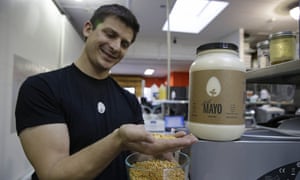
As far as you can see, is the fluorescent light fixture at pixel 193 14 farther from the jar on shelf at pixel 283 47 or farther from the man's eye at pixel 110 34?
the jar on shelf at pixel 283 47

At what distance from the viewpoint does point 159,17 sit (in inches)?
131

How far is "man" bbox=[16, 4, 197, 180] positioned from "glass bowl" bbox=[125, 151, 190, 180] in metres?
0.04

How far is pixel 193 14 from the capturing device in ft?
11.8

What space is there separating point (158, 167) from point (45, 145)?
31 centimetres

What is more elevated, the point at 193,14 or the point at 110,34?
the point at 193,14

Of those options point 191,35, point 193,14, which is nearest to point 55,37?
point 193,14

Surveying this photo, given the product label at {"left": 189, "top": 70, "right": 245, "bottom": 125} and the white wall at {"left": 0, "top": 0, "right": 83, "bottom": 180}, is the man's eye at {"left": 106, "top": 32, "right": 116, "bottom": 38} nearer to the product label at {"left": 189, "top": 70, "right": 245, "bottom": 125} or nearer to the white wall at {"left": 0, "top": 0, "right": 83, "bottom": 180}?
the product label at {"left": 189, "top": 70, "right": 245, "bottom": 125}

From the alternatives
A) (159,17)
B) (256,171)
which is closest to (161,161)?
(256,171)

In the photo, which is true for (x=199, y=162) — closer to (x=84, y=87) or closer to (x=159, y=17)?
(x=84, y=87)

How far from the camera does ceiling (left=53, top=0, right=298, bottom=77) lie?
2809mm

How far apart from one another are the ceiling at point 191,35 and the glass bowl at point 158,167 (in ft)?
5.12

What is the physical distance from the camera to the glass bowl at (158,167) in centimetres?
47

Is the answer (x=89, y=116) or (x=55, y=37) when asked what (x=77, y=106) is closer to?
(x=89, y=116)

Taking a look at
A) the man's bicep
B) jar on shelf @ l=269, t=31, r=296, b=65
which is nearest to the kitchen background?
jar on shelf @ l=269, t=31, r=296, b=65
